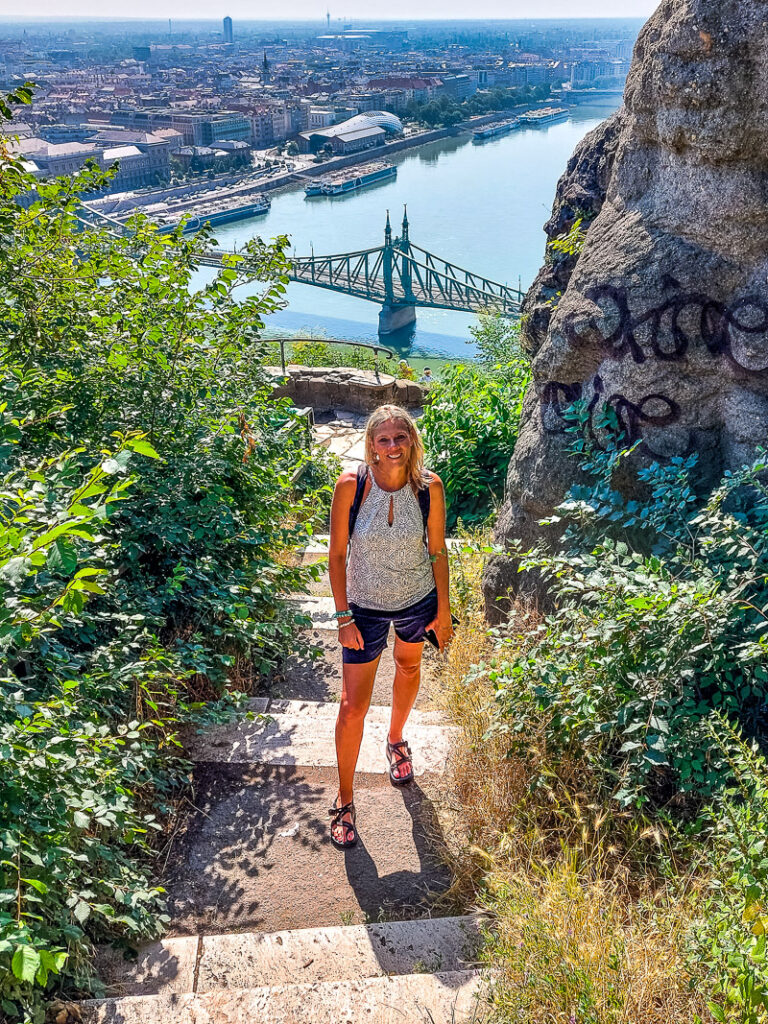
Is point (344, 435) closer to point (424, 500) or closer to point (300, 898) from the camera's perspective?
point (424, 500)

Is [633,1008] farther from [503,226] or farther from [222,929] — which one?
[503,226]

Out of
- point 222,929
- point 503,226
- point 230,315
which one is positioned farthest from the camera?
point 503,226

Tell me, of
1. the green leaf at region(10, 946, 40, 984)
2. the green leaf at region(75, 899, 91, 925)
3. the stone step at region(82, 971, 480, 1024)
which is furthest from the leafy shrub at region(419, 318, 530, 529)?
the green leaf at region(10, 946, 40, 984)

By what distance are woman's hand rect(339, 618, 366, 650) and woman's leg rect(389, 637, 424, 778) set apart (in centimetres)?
19

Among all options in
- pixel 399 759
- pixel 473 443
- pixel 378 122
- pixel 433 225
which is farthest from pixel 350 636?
pixel 378 122

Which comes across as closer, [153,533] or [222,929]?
[222,929]

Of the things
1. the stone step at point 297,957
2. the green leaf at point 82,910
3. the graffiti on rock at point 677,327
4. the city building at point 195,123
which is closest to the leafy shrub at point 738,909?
the stone step at point 297,957

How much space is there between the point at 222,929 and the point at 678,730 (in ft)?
4.31

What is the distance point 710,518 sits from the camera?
7.86 ft

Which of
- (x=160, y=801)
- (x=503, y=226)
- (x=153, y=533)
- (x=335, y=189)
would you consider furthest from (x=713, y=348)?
(x=335, y=189)

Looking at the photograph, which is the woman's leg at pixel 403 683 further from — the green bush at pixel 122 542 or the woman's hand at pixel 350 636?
the green bush at pixel 122 542

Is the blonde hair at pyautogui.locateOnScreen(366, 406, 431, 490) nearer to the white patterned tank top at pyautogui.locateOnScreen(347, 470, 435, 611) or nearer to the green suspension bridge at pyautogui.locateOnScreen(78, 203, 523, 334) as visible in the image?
the white patterned tank top at pyautogui.locateOnScreen(347, 470, 435, 611)

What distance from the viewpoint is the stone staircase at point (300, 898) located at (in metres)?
1.91

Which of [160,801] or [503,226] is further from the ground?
[160,801]
